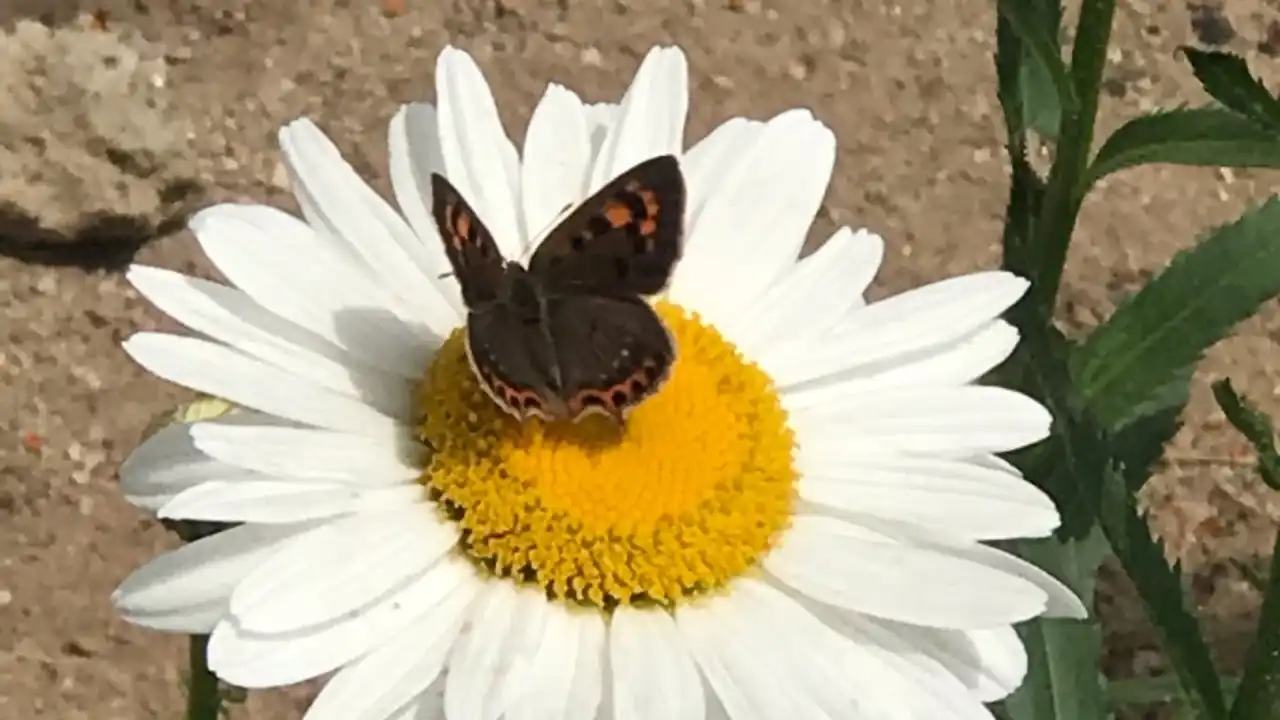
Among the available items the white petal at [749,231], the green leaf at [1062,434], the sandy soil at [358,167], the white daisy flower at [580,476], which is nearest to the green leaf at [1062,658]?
the green leaf at [1062,434]

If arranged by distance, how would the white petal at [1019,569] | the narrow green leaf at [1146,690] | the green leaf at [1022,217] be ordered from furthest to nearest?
the narrow green leaf at [1146,690]
the green leaf at [1022,217]
the white petal at [1019,569]

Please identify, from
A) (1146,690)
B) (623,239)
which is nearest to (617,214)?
(623,239)

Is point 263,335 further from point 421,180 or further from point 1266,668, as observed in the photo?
point 1266,668

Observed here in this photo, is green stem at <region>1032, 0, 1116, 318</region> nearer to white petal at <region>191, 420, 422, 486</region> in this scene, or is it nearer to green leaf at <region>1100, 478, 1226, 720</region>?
green leaf at <region>1100, 478, 1226, 720</region>

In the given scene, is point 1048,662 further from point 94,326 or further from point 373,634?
point 94,326

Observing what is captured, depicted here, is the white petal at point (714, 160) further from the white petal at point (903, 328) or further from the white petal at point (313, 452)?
the white petal at point (313, 452)

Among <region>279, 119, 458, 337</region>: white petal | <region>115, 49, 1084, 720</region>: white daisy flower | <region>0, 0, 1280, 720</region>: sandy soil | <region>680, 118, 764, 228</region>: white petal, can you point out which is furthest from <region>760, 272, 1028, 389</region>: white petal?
<region>0, 0, 1280, 720</region>: sandy soil

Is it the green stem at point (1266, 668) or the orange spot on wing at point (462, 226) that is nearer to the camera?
the orange spot on wing at point (462, 226)
